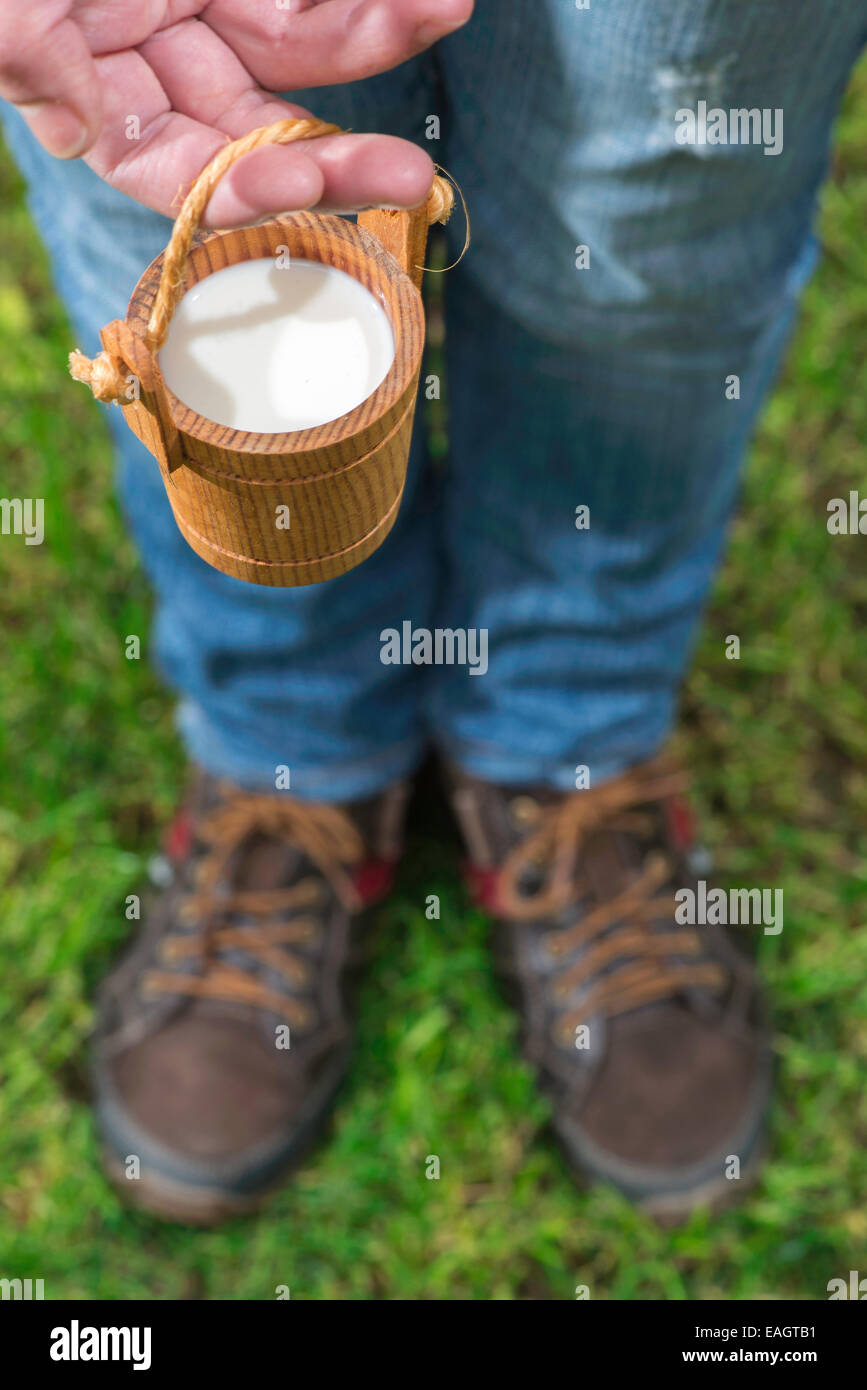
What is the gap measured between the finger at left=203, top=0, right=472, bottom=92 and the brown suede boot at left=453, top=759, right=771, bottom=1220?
3.25 ft

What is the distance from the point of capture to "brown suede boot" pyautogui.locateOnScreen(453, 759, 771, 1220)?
1.44 meters

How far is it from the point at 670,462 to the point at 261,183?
25.3 inches

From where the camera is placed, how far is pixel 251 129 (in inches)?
24.8

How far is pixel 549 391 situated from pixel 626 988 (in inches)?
29.7

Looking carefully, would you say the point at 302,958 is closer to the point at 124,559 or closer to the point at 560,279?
the point at 124,559

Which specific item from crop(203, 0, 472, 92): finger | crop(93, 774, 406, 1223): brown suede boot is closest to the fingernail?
crop(203, 0, 472, 92): finger

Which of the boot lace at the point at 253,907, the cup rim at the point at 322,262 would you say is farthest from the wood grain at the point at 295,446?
the boot lace at the point at 253,907

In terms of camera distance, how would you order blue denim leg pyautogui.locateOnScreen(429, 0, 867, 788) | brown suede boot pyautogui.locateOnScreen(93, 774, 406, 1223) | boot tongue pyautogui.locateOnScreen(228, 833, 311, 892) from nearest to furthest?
blue denim leg pyautogui.locateOnScreen(429, 0, 867, 788) < brown suede boot pyautogui.locateOnScreen(93, 774, 406, 1223) < boot tongue pyautogui.locateOnScreen(228, 833, 311, 892)

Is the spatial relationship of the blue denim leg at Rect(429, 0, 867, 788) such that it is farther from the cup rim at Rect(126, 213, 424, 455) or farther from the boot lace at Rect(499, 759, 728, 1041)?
the cup rim at Rect(126, 213, 424, 455)

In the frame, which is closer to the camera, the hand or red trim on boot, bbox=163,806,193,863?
the hand

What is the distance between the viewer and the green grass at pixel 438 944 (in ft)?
4.70

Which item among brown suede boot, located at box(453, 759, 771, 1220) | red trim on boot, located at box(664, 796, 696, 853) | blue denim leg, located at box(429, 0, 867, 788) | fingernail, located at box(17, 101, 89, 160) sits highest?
blue denim leg, located at box(429, 0, 867, 788)

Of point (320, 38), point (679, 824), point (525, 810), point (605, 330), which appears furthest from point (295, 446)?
point (679, 824)

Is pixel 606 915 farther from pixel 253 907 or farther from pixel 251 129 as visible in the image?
pixel 251 129
